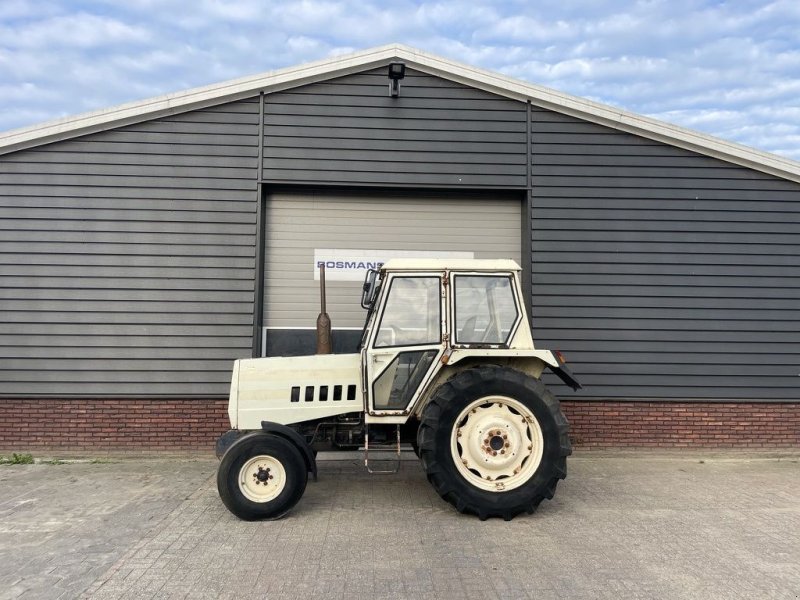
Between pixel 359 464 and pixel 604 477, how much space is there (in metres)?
3.03

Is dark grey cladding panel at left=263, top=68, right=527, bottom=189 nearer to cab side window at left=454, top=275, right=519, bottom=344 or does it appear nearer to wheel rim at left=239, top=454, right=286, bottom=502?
cab side window at left=454, top=275, right=519, bottom=344

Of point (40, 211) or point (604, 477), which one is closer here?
point (604, 477)

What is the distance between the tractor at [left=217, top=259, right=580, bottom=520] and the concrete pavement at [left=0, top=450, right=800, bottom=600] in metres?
0.36

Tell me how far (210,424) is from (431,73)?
5731mm

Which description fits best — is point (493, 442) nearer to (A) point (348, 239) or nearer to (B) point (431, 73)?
(A) point (348, 239)

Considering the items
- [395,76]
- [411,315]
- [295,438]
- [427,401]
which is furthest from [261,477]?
[395,76]

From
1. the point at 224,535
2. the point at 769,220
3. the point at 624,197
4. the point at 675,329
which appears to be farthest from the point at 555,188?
the point at 224,535

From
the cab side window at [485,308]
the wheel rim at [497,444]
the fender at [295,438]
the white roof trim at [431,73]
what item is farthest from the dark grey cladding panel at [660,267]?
the fender at [295,438]

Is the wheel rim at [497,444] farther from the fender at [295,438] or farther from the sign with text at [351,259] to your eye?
the sign with text at [351,259]

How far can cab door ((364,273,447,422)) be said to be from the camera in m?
5.20

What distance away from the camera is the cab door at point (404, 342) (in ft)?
17.1

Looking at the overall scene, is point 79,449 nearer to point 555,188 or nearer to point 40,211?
point 40,211

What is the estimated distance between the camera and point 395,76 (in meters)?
7.58

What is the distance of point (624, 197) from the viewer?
25.7ft
